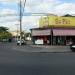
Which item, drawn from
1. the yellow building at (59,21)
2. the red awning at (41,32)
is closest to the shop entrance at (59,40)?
the yellow building at (59,21)

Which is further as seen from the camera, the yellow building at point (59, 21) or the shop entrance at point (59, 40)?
the yellow building at point (59, 21)

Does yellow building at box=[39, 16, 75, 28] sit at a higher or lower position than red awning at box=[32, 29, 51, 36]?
higher

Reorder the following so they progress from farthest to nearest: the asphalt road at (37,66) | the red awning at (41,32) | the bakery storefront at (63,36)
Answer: the red awning at (41,32), the bakery storefront at (63,36), the asphalt road at (37,66)

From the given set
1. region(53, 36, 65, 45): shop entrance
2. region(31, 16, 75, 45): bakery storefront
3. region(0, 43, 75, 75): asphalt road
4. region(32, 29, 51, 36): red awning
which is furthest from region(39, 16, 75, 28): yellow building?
region(0, 43, 75, 75): asphalt road

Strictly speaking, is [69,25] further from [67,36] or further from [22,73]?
[22,73]

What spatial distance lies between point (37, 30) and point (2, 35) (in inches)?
4476

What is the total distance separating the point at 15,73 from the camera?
49.2 ft

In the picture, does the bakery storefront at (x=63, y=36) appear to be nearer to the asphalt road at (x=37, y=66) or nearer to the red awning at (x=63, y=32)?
the red awning at (x=63, y=32)

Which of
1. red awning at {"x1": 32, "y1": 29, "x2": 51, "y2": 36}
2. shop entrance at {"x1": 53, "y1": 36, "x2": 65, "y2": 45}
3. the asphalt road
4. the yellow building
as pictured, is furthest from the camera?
the yellow building

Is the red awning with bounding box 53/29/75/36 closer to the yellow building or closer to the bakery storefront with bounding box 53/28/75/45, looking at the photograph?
the bakery storefront with bounding box 53/28/75/45

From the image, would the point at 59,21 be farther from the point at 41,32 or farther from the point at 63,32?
the point at 41,32

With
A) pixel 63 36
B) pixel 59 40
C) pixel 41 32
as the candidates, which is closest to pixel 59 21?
pixel 63 36

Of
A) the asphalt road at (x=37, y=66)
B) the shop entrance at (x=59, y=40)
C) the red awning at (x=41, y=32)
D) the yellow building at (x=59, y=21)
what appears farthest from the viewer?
the yellow building at (x=59, y=21)

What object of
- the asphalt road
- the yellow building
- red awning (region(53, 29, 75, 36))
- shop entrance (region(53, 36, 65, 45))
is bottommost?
the asphalt road
